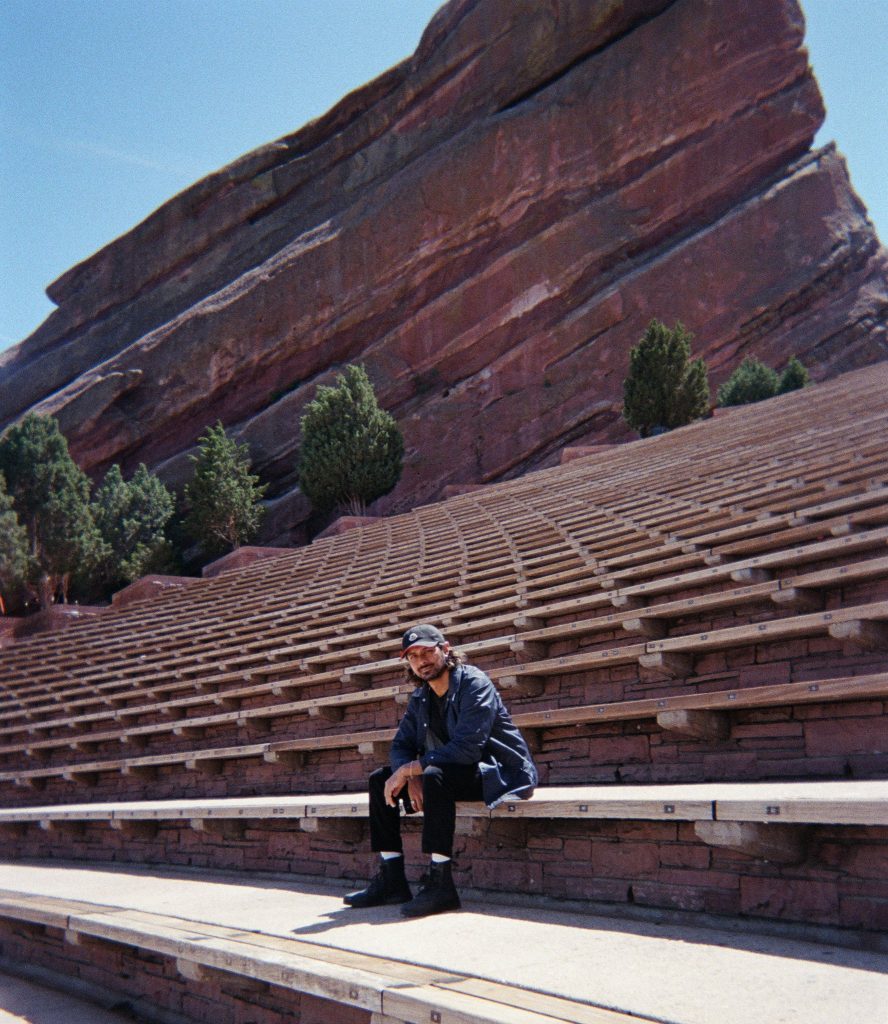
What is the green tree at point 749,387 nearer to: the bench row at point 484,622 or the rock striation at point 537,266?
the rock striation at point 537,266

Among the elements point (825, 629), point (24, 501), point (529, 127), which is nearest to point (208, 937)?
point (825, 629)

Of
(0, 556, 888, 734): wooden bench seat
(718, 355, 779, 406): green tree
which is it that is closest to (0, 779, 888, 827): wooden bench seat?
(0, 556, 888, 734): wooden bench seat

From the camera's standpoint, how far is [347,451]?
71.3 ft

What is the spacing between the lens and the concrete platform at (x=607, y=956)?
238 cm

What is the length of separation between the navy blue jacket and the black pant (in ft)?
0.17

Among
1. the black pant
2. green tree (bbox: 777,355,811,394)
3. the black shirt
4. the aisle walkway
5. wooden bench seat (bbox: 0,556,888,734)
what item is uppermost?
green tree (bbox: 777,355,811,394)

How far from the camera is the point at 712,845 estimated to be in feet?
11.0

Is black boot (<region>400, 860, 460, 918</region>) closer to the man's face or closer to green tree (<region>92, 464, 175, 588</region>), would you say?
the man's face

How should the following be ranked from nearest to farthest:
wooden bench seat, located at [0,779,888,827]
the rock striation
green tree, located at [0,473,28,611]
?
1. wooden bench seat, located at [0,779,888,827]
2. green tree, located at [0,473,28,611]
3. the rock striation

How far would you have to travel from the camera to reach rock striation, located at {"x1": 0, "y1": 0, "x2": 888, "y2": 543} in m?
29.1

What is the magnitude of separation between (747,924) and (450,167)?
30.1m

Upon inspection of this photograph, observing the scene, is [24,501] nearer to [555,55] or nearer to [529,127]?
[529,127]

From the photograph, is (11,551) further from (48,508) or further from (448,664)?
(448,664)

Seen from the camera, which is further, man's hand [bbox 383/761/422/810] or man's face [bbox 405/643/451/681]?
man's face [bbox 405/643/451/681]
